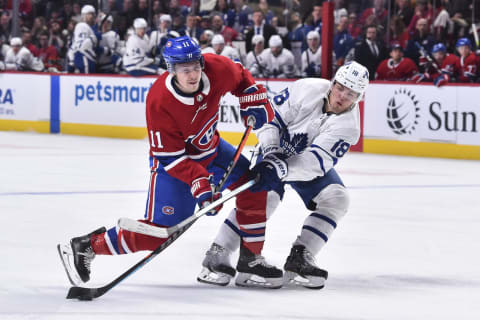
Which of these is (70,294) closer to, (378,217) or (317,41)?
(378,217)

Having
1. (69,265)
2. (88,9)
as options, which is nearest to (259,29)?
(88,9)

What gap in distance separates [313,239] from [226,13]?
10422 millimetres

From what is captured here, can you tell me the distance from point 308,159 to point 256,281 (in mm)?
590

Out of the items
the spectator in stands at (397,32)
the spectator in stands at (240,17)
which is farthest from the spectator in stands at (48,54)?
the spectator in stands at (397,32)

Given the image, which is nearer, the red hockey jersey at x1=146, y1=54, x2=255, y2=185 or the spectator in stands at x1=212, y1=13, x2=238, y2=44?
the red hockey jersey at x1=146, y1=54, x2=255, y2=185

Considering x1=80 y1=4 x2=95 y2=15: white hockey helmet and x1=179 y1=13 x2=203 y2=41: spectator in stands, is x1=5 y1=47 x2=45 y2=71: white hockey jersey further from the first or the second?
x1=179 y1=13 x2=203 y2=41: spectator in stands

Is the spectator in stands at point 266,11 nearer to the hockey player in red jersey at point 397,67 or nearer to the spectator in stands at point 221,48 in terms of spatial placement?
the spectator in stands at point 221,48

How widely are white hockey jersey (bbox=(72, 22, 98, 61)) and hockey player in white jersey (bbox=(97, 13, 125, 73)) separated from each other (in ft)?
0.53

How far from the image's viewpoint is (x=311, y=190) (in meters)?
4.35

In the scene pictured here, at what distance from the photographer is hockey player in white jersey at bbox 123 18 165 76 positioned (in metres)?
13.4

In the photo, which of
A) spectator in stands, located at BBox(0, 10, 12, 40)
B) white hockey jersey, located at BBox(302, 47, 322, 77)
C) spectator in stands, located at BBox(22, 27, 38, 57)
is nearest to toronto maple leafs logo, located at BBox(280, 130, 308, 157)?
white hockey jersey, located at BBox(302, 47, 322, 77)

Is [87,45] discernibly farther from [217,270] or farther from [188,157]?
[188,157]

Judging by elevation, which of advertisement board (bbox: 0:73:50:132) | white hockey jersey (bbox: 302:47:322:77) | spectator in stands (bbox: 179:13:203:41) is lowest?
advertisement board (bbox: 0:73:50:132)

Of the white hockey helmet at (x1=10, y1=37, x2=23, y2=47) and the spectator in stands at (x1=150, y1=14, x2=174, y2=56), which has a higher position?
the spectator in stands at (x1=150, y1=14, x2=174, y2=56)
